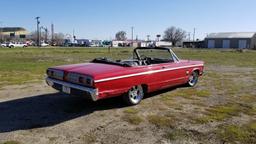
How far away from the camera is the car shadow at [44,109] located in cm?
575

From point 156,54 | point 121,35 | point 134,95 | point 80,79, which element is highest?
point 121,35

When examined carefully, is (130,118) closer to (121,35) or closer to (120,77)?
(120,77)

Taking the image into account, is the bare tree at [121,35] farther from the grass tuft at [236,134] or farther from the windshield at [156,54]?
the grass tuft at [236,134]

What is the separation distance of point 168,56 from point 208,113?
8.61ft

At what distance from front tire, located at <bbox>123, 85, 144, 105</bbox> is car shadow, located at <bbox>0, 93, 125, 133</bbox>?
0.78 feet

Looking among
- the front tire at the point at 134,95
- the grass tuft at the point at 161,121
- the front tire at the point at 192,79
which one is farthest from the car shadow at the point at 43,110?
the front tire at the point at 192,79

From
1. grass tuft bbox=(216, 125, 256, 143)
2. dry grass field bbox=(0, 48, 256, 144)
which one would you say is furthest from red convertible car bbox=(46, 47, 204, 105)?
grass tuft bbox=(216, 125, 256, 143)

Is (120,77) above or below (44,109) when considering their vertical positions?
above

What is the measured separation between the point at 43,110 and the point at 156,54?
12.2 ft

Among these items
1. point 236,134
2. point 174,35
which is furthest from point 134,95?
point 174,35

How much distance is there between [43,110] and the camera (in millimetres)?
6785

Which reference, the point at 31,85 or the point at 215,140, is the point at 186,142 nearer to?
the point at 215,140

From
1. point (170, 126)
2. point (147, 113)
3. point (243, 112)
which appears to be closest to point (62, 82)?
point (147, 113)

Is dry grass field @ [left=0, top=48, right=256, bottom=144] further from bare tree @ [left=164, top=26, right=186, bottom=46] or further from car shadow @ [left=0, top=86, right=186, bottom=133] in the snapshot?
bare tree @ [left=164, top=26, right=186, bottom=46]
